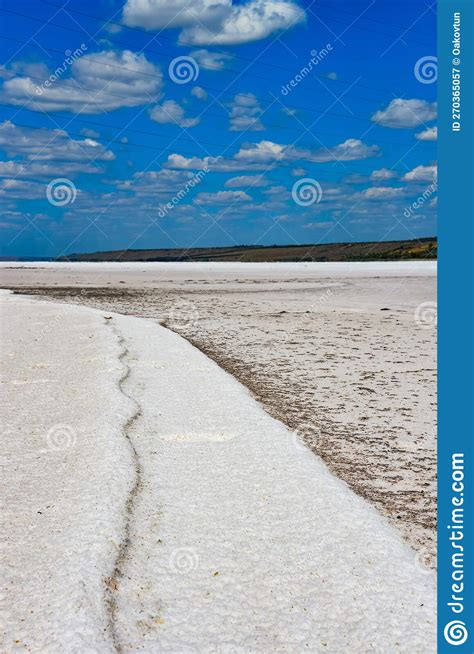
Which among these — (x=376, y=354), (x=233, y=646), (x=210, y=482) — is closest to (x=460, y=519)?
(x=233, y=646)

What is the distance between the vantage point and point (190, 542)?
4.12m

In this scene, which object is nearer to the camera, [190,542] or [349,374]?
[190,542]

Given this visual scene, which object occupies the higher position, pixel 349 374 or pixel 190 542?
pixel 349 374

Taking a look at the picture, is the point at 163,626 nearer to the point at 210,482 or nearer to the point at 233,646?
the point at 233,646

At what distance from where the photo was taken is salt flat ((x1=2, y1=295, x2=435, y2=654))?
326cm

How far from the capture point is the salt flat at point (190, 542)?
3.26m

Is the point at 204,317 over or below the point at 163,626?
over

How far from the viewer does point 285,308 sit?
1989cm

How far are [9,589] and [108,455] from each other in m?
2.03

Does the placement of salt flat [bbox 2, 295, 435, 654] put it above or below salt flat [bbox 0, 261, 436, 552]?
below

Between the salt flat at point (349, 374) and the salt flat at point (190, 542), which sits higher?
the salt flat at point (349, 374)

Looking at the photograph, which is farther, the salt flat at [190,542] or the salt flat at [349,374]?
the salt flat at [349,374]

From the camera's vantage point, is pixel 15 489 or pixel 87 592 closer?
pixel 87 592

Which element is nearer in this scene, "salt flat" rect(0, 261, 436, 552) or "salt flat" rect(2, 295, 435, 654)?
"salt flat" rect(2, 295, 435, 654)
